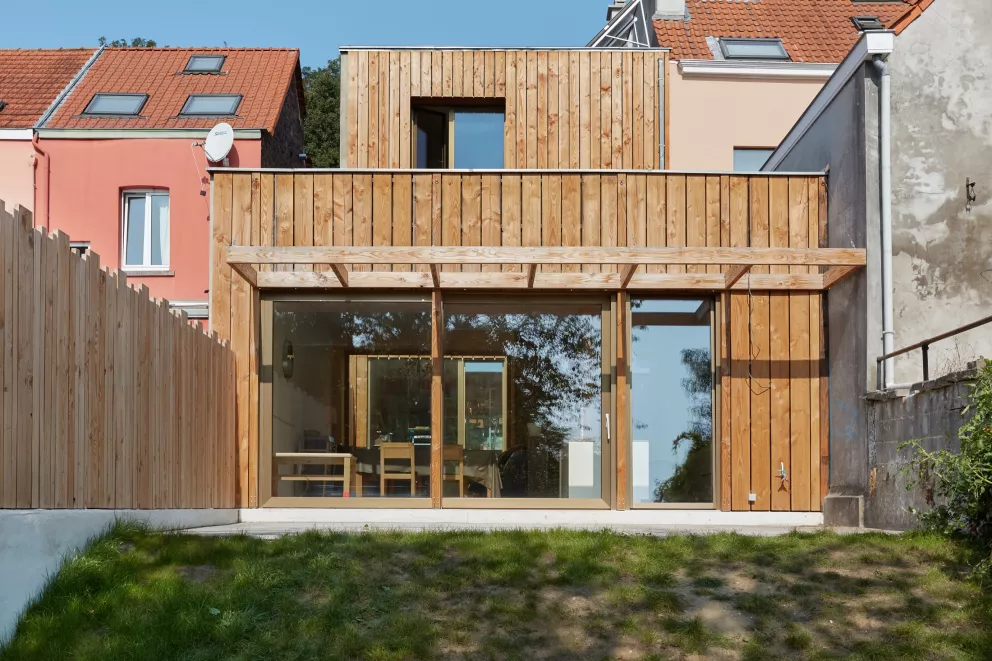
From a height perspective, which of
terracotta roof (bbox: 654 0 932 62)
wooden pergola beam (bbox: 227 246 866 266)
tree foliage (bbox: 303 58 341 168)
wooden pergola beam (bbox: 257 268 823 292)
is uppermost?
tree foliage (bbox: 303 58 341 168)

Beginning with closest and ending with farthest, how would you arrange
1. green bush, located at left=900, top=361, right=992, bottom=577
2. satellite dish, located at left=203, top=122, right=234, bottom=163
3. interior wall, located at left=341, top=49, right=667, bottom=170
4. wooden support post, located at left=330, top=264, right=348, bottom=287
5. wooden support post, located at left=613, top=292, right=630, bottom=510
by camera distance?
1. green bush, located at left=900, top=361, right=992, bottom=577
2. wooden support post, located at left=330, top=264, right=348, bottom=287
3. wooden support post, located at left=613, top=292, right=630, bottom=510
4. interior wall, located at left=341, top=49, right=667, bottom=170
5. satellite dish, located at left=203, top=122, right=234, bottom=163

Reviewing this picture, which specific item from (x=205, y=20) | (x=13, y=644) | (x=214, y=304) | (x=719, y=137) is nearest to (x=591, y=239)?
(x=214, y=304)

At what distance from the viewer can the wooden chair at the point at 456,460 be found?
11.3 m

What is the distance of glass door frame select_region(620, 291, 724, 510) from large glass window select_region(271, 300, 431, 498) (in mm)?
2135

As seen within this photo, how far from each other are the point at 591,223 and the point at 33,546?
704cm

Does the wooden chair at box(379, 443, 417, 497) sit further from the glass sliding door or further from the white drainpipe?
the white drainpipe

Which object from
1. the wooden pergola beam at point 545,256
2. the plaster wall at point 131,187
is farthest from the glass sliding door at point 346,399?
the plaster wall at point 131,187

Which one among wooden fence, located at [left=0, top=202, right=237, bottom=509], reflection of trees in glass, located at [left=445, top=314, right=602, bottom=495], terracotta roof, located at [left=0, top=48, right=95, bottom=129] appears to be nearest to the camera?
wooden fence, located at [left=0, top=202, right=237, bottom=509]

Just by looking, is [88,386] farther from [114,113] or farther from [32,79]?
[32,79]

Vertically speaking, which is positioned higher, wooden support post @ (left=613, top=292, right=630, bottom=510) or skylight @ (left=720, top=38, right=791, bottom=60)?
skylight @ (left=720, top=38, right=791, bottom=60)

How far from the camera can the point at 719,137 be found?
19844 millimetres

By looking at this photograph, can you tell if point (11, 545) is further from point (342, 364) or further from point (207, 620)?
point (342, 364)

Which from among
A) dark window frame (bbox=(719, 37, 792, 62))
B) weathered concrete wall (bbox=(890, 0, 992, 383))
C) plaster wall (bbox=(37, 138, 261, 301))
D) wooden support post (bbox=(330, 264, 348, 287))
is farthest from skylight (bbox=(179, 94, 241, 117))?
weathered concrete wall (bbox=(890, 0, 992, 383))

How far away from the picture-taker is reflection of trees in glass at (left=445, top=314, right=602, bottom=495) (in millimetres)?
11367
